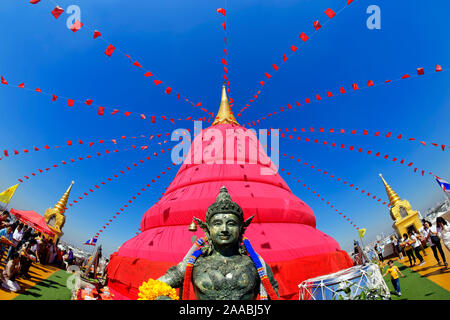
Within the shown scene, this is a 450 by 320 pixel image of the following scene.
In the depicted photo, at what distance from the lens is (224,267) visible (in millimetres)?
2941

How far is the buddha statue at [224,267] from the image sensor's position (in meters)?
2.80

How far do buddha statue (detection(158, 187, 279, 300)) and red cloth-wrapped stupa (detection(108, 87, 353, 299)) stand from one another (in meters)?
2.36

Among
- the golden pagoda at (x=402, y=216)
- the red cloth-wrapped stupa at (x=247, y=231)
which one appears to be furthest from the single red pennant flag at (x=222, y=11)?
the golden pagoda at (x=402, y=216)

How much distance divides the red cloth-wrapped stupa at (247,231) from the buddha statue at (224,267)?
2.36 meters

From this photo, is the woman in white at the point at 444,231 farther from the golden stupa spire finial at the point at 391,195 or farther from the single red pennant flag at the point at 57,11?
the golden stupa spire finial at the point at 391,195

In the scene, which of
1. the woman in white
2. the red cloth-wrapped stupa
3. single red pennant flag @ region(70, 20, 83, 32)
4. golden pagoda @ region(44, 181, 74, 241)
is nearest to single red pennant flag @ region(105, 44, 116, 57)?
single red pennant flag @ region(70, 20, 83, 32)

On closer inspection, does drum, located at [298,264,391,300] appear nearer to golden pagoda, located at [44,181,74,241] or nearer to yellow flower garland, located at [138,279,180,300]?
yellow flower garland, located at [138,279,180,300]

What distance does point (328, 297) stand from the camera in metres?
4.41
